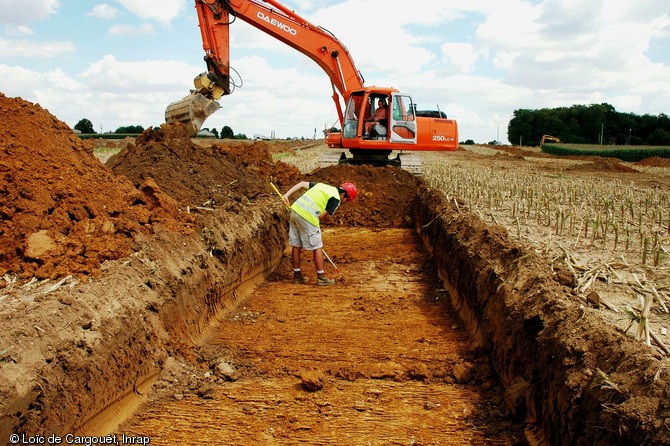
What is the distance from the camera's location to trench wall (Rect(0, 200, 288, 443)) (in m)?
3.62

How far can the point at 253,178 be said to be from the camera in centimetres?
1219

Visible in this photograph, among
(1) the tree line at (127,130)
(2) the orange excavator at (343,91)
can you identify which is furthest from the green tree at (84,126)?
(2) the orange excavator at (343,91)

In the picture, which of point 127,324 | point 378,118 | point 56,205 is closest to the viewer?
point 127,324

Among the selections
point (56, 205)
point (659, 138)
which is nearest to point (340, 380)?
point (56, 205)

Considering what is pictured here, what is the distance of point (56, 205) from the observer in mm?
5785

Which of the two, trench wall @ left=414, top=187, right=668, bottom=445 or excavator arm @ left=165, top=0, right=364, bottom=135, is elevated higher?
excavator arm @ left=165, top=0, right=364, bottom=135

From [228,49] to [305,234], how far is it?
726 centimetres

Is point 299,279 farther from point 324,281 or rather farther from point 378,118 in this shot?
point 378,118

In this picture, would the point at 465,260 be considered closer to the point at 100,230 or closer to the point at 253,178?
the point at 100,230

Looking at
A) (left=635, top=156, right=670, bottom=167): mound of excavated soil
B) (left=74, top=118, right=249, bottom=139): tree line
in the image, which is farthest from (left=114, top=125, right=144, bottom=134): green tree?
(left=635, top=156, right=670, bottom=167): mound of excavated soil

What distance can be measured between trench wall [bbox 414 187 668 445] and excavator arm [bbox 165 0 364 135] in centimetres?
769

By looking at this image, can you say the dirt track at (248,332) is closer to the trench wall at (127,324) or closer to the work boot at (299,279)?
the trench wall at (127,324)

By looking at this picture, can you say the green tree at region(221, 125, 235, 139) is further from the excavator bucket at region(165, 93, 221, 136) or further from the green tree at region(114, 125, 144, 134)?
the excavator bucket at region(165, 93, 221, 136)

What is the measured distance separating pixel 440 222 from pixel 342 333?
3646 mm
